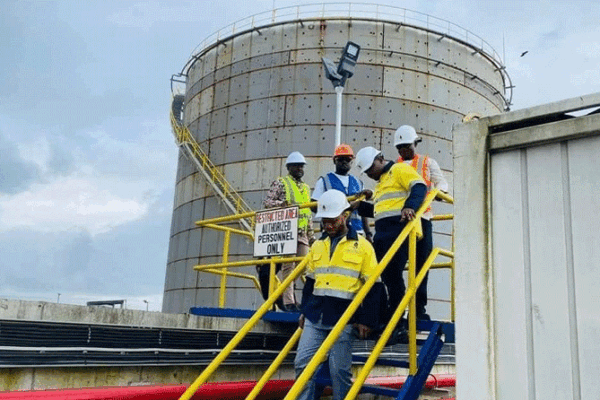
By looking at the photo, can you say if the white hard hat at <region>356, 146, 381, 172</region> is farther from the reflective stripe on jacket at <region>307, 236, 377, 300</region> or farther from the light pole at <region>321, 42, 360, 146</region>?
the light pole at <region>321, 42, 360, 146</region>

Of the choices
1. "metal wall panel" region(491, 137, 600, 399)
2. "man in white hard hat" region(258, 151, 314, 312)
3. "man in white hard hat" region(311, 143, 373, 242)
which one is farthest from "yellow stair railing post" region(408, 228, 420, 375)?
"man in white hard hat" region(258, 151, 314, 312)

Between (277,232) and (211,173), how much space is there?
10.3m

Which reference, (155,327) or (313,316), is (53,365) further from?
(313,316)

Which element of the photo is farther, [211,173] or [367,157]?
[211,173]

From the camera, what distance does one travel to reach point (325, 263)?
4578 millimetres

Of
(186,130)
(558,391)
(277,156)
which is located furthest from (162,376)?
(186,130)

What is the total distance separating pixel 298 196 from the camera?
7.36 meters

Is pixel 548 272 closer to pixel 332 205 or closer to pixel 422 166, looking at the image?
pixel 332 205

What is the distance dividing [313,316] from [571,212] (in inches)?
90.0

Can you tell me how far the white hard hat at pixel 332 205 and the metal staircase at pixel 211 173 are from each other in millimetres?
10341

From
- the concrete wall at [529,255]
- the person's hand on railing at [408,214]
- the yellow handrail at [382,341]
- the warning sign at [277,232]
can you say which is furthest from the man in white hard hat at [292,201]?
the concrete wall at [529,255]

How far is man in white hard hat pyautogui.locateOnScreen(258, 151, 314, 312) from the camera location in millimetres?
7105

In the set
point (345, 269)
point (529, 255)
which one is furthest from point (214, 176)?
point (529, 255)

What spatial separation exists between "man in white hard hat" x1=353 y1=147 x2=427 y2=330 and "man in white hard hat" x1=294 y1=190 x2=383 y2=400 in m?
Answer: 0.45
